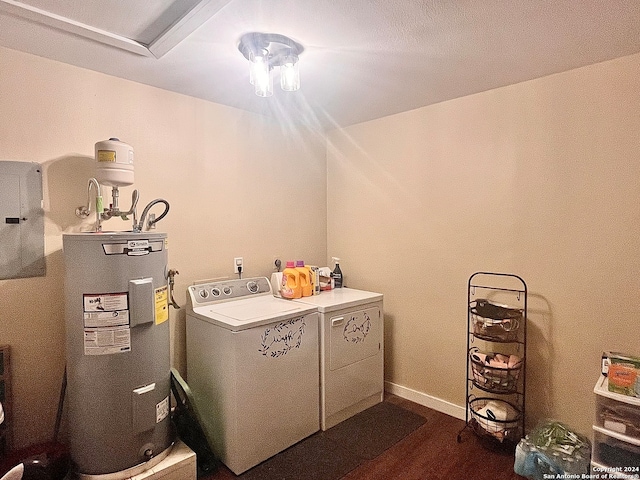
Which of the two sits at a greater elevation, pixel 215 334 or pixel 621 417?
pixel 215 334

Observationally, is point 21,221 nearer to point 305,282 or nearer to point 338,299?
point 305,282

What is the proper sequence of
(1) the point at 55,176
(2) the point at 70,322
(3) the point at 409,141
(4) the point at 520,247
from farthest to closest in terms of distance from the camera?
(3) the point at 409,141, (4) the point at 520,247, (1) the point at 55,176, (2) the point at 70,322

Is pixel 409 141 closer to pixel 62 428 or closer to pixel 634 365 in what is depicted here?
pixel 634 365

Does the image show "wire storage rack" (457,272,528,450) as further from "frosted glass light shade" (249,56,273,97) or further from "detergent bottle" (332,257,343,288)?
"frosted glass light shade" (249,56,273,97)

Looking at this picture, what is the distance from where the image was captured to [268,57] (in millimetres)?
1847

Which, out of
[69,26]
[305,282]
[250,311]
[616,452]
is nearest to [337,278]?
[305,282]

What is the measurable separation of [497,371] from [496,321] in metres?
0.31

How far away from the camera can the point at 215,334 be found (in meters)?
2.07

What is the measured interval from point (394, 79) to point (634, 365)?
1.96 m

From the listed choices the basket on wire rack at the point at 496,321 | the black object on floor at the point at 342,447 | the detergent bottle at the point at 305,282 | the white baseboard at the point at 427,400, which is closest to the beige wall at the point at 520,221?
the white baseboard at the point at 427,400

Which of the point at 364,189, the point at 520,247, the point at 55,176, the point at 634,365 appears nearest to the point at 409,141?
the point at 364,189

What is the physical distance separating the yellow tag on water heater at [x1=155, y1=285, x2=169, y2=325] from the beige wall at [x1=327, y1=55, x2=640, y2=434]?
5.70ft

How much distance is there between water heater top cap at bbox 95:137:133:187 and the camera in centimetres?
186

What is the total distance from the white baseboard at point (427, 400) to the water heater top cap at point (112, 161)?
248 centimetres
